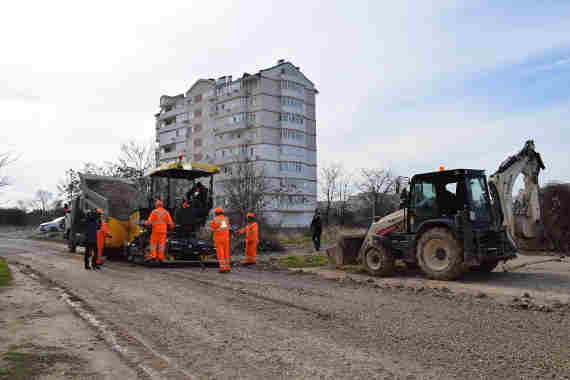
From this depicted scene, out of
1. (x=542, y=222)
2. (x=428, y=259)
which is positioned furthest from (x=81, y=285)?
(x=542, y=222)

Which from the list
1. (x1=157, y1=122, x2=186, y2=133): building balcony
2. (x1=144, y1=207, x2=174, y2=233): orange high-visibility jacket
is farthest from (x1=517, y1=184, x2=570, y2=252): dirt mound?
(x1=157, y1=122, x2=186, y2=133): building balcony

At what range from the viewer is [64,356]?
4.77 m

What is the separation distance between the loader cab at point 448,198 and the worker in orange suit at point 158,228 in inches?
236

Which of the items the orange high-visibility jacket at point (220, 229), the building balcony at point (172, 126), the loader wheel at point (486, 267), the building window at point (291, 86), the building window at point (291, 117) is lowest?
the loader wheel at point (486, 267)

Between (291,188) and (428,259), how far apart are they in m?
53.9

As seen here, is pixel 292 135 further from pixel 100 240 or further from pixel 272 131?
pixel 100 240

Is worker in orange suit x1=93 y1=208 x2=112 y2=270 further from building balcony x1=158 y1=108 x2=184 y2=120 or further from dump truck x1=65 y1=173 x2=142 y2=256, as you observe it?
building balcony x1=158 y1=108 x2=184 y2=120

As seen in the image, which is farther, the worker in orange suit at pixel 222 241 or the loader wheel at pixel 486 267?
the worker in orange suit at pixel 222 241

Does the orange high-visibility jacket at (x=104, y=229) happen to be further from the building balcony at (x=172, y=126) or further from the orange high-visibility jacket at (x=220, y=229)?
the building balcony at (x=172, y=126)

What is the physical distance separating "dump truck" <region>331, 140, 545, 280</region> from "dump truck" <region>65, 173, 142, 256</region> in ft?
23.7

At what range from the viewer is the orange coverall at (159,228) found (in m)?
12.0

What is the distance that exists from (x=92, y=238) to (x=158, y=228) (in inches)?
85.3

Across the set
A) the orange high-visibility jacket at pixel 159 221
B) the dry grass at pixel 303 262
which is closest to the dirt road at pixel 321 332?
the orange high-visibility jacket at pixel 159 221

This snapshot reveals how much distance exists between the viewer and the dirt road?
4.36m
